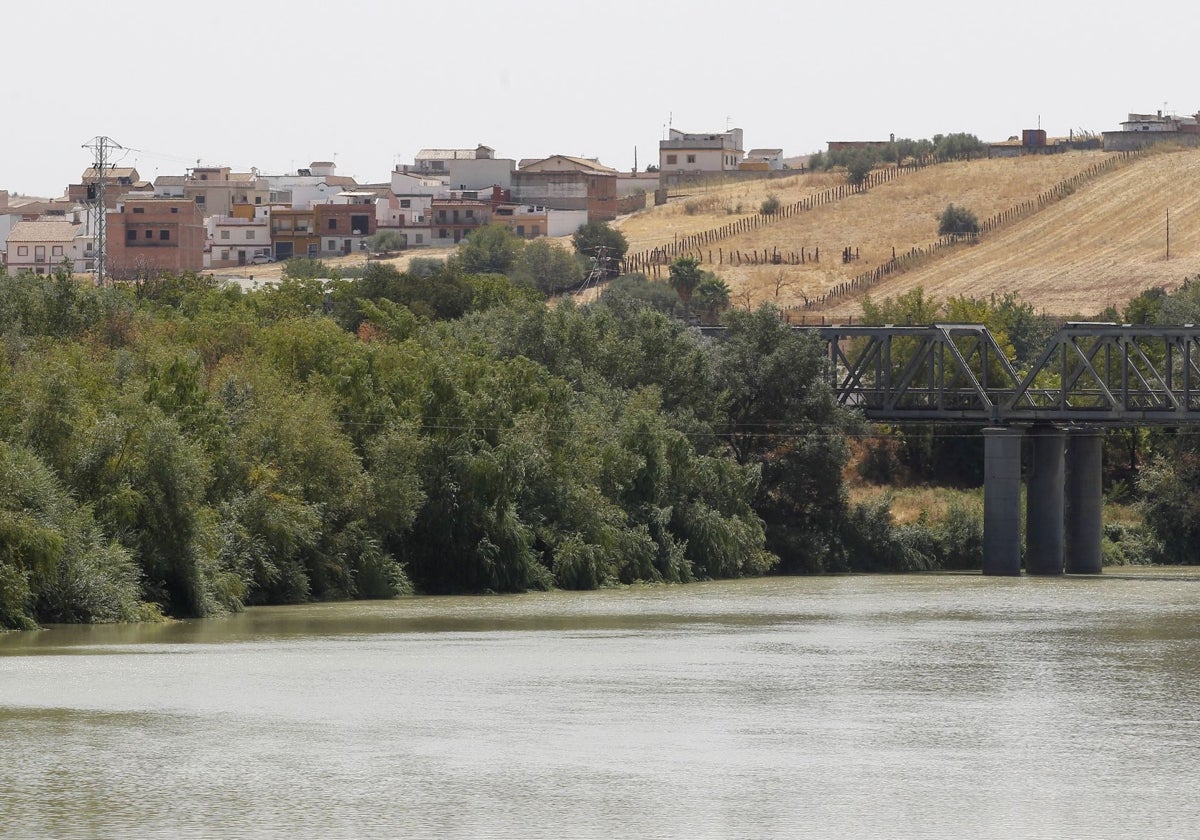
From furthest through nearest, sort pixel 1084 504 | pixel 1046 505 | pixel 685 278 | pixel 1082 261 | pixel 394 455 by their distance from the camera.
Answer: pixel 685 278, pixel 1082 261, pixel 1084 504, pixel 1046 505, pixel 394 455

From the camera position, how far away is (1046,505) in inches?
3632

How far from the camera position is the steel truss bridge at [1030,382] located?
8962cm

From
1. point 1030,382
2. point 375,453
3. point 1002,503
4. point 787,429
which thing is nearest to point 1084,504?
point 1002,503

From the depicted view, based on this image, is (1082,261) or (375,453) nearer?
(375,453)

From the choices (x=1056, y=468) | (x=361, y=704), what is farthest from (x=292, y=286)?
(x=361, y=704)

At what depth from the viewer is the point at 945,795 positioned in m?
32.3

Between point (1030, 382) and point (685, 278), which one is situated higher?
point (685, 278)

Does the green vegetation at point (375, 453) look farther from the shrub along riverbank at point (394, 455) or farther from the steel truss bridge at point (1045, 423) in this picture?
the steel truss bridge at point (1045, 423)

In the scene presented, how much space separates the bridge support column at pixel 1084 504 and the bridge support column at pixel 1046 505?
1.88 metres

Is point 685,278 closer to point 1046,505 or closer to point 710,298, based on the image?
point 710,298

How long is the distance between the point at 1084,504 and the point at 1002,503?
17.9ft

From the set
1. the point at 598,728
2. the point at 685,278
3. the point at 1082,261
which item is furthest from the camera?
the point at 685,278

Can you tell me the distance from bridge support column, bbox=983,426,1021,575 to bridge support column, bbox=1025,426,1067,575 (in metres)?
1.03

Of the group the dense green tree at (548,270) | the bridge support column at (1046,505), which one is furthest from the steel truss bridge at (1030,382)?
the dense green tree at (548,270)
